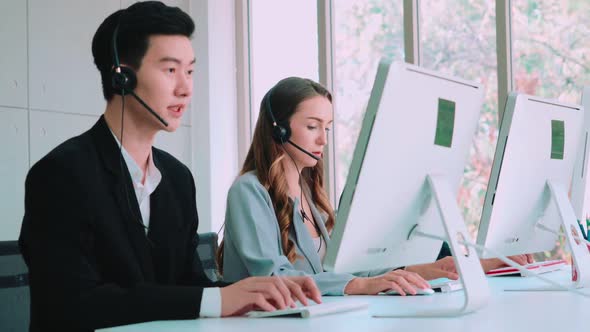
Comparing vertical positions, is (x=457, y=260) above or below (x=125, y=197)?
below

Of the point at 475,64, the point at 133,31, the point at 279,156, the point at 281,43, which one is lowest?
the point at 279,156

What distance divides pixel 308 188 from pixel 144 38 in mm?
1013

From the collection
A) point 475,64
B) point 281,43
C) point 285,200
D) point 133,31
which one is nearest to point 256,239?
point 285,200

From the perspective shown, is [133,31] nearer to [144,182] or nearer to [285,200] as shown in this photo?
[144,182]

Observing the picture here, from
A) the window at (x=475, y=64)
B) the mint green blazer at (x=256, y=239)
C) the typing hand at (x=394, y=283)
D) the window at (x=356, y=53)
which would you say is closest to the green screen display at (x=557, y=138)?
the typing hand at (x=394, y=283)

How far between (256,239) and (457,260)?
0.75 metres

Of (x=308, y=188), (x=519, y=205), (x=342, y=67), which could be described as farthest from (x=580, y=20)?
(x=519, y=205)

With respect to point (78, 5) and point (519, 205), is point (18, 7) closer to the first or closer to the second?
point (78, 5)

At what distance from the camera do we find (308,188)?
2.53m

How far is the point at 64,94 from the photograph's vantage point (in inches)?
147

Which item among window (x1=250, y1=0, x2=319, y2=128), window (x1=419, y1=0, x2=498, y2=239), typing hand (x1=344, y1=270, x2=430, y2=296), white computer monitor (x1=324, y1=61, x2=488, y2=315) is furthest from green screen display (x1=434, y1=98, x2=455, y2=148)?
window (x1=250, y1=0, x2=319, y2=128)

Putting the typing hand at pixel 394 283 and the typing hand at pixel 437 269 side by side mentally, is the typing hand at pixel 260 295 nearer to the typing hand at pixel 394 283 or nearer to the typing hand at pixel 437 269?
the typing hand at pixel 394 283

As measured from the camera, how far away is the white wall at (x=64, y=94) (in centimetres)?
345

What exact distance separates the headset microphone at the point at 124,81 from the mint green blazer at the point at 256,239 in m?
0.54
